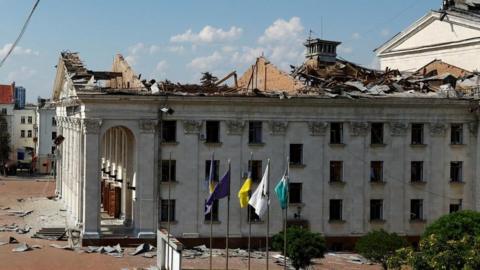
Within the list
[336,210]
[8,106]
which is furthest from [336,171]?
[8,106]

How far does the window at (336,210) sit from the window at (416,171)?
5.32m

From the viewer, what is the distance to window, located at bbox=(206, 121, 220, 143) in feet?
160

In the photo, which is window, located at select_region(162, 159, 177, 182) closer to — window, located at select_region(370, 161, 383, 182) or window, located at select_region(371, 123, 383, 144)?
window, located at select_region(370, 161, 383, 182)

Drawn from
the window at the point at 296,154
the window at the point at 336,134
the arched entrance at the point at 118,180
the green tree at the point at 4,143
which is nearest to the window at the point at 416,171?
the window at the point at 336,134

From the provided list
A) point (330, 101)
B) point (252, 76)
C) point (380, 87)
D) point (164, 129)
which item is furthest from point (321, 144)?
point (252, 76)

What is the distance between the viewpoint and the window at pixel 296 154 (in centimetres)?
4969

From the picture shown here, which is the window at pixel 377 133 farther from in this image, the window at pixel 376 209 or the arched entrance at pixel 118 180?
the arched entrance at pixel 118 180

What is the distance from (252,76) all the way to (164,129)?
16030mm

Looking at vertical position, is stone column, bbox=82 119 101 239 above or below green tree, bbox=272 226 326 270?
above

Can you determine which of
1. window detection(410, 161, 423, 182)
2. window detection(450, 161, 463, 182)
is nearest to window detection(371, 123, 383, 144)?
window detection(410, 161, 423, 182)

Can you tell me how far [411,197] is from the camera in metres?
51.2

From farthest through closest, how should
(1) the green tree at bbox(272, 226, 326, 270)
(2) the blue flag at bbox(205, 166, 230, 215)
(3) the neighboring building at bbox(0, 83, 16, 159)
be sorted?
1. (3) the neighboring building at bbox(0, 83, 16, 159)
2. (1) the green tree at bbox(272, 226, 326, 270)
3. (2) the blue flag at bbox(205, 166, 230, 215)

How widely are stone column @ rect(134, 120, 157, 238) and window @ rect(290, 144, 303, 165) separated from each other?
8971 mm

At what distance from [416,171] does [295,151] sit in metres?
8.58
